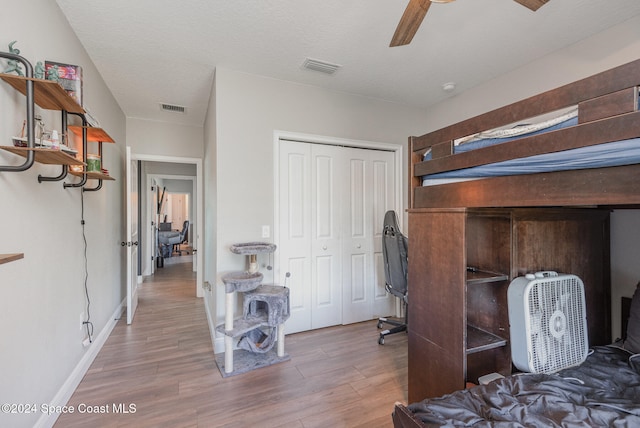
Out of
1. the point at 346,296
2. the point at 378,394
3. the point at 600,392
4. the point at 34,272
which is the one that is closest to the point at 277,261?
the point at 346,296

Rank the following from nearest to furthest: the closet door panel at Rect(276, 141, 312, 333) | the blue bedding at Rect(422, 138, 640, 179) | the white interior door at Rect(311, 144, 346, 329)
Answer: the blue bedding at Rect(422, 138, 640, 179)
the closet door panel at Rect(276, 141, 312, 333)
the white interior door at Rect(311, 144, 346, 329)

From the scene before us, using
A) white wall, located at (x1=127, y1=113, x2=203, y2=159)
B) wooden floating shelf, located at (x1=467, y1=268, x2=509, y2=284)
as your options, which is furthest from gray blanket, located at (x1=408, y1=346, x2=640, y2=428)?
white wall, located at (x1=127, y1=113, x2=203, y2=159)

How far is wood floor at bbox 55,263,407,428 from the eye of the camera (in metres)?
1.77

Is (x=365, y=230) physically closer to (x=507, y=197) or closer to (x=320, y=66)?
(x=320, y=66)

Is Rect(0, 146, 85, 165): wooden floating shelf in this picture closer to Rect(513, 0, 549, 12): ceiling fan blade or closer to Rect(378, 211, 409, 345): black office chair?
Rect(513, 0, 549, 12): ceiling fan blade

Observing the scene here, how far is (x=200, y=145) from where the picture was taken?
436cm

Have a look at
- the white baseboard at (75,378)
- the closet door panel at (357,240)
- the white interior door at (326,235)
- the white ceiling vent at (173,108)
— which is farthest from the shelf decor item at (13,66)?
the closet door panel at (357,240)

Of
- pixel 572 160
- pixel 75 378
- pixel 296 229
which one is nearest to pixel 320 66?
pixel 296 229

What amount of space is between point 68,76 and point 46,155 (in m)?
0.62

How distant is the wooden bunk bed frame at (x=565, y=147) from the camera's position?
940 millimetres

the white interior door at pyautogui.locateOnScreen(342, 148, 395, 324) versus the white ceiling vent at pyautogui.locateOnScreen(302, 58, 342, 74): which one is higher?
the white ceiling vent at pyautogui.locateOnScreen(302, 58, 342, 74)

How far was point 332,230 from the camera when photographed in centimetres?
323

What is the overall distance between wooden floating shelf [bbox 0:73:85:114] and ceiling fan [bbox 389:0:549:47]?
1.81 m

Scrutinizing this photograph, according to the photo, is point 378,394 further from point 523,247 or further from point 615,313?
point 615,313
